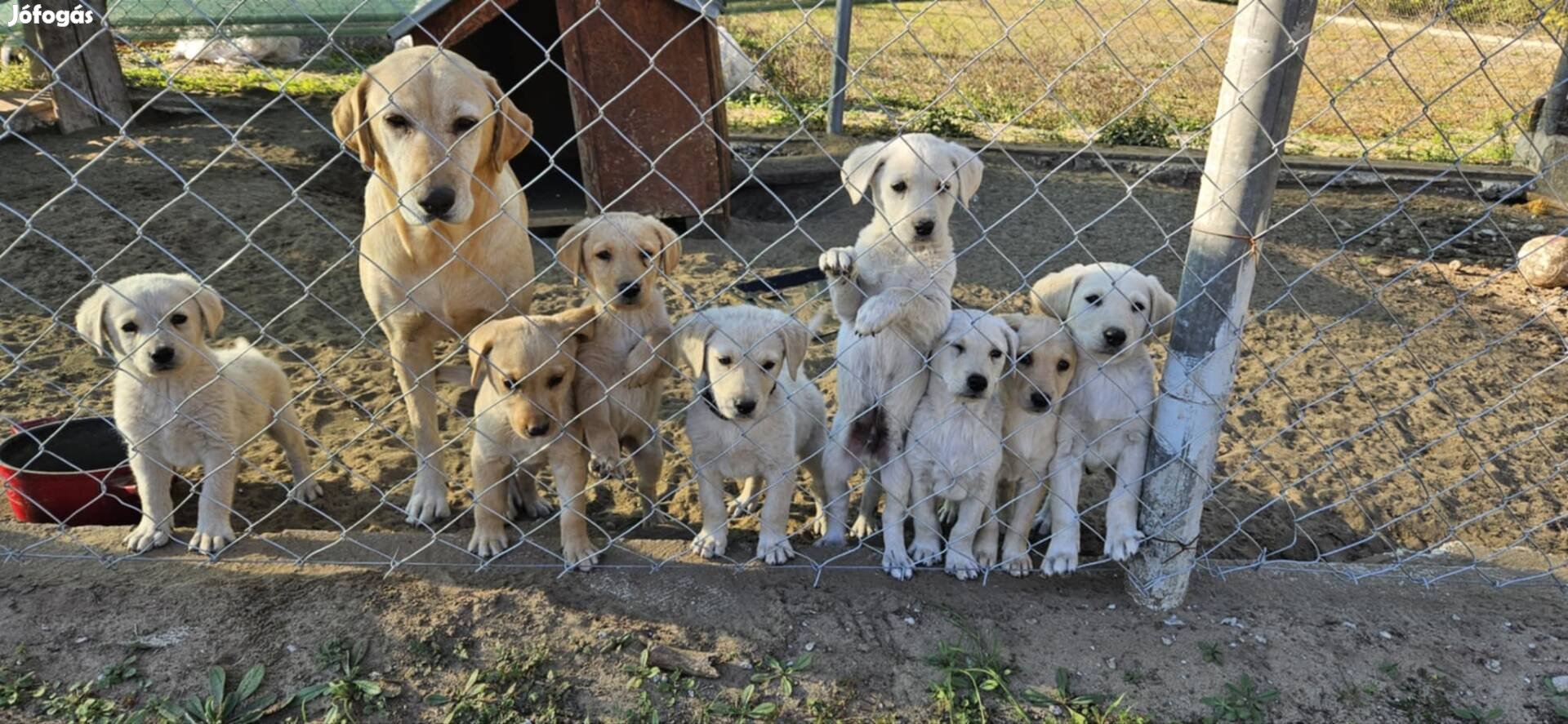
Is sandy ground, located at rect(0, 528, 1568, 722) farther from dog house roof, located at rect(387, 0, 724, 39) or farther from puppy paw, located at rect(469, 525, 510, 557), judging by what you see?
dog house roof, located at rect(387, 0, 724, 39)

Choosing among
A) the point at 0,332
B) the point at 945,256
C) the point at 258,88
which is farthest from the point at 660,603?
the point at 258,88

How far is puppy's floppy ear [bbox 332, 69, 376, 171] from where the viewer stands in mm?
3029

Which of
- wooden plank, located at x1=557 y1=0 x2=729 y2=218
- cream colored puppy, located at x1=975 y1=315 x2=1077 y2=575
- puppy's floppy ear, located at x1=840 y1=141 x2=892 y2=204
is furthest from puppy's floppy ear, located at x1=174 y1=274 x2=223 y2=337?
wooden plank, located at x1=557 y1=0 x2=729 y2=218

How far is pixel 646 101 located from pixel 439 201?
4.19m

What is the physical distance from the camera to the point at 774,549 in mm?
3229

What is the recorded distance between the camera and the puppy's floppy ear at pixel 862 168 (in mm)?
3820

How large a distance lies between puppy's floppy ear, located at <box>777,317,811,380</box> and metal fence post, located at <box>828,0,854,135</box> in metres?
4.84

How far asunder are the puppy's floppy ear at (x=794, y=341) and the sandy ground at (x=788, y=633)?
0.68 meters

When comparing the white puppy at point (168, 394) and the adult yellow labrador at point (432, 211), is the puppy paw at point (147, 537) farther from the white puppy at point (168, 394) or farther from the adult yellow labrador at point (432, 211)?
the adult yellow labrador at point (432, 211)

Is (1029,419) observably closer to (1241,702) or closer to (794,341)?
(794,341)

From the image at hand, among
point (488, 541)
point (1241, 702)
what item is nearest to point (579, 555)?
point (488, 541)

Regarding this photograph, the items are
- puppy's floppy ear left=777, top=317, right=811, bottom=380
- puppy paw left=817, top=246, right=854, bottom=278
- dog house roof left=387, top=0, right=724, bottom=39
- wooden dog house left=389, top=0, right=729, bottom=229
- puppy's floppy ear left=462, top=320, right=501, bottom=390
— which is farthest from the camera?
wooden dog house left=389, top=0, right=729, bottom=229

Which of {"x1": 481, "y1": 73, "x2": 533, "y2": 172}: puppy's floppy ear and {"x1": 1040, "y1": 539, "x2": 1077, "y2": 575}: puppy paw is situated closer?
{"x1": 481, "y1": 73, "x2": 533, "y2": 172}: puppy's floppy ear

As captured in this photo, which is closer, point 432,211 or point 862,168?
point 432,211
